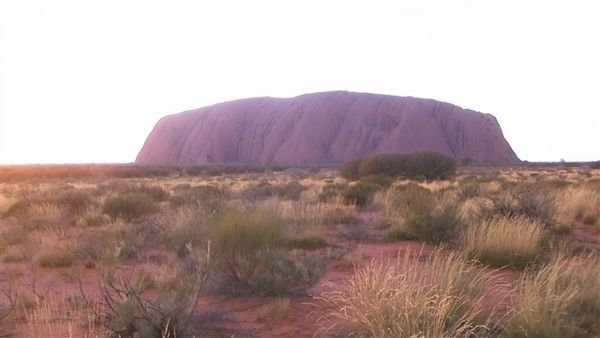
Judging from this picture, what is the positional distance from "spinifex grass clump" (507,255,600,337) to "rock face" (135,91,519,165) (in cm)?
8151

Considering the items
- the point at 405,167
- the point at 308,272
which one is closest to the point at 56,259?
the point at 308,272

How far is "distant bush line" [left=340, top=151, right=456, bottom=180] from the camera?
38.0 meters

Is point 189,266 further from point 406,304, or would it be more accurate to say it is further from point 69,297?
point 406,304

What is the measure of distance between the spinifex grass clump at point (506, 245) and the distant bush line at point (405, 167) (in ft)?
92.7

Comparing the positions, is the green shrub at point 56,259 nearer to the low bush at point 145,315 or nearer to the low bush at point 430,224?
the low bush at point 145,315

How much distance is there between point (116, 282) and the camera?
20.7 ft

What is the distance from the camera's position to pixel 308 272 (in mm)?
7629

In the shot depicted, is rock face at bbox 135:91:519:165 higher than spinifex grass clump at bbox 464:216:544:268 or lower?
higher

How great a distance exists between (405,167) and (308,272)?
32.3m

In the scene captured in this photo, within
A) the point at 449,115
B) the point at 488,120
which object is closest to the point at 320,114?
the point at 449,115

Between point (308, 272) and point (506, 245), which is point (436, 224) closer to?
point (506, 245)

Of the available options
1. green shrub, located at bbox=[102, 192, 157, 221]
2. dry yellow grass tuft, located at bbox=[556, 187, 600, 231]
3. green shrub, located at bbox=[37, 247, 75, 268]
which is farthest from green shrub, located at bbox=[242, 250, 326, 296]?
green shrub, located at bbox=[102, 192, 157, 221]

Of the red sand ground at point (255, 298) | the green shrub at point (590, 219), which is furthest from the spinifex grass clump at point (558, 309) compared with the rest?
the green shrub at point (590, 219)

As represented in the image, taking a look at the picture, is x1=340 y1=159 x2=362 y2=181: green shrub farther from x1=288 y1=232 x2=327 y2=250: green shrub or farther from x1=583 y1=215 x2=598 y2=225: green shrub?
Answer: x1=288 y1=232 x2=327 y2=250: green shrub
